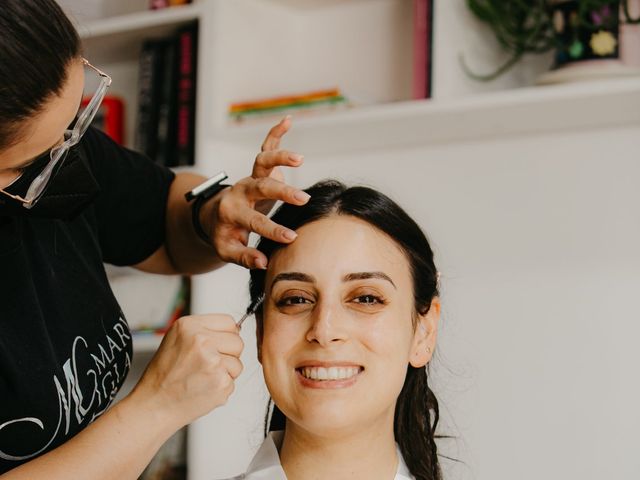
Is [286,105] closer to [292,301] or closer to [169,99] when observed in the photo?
[169,99]

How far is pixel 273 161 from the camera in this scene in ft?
4.60

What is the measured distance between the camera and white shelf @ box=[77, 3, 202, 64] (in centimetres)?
234

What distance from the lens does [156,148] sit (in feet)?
7.89

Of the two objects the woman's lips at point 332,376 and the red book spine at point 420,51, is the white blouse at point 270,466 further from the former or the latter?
the red book spine at point 420,51

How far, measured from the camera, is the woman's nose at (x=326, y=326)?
1.39 metres

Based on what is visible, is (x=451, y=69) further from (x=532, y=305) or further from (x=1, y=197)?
(x=1, y=197)

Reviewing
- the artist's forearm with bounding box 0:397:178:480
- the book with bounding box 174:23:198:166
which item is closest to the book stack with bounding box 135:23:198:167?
the book with bounding box 174:23:198:166

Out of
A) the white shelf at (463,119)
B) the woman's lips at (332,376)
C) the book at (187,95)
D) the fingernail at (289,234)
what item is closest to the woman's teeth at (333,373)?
the woman's lips at (332,376)

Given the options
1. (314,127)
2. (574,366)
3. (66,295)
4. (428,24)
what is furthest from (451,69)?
(66,295)

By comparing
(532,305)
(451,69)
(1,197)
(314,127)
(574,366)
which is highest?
(451,69)

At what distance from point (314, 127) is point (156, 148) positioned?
1.70ft

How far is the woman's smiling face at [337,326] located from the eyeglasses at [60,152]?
436mm

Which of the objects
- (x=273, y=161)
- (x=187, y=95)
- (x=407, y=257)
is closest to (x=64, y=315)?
(x=273, y=161)

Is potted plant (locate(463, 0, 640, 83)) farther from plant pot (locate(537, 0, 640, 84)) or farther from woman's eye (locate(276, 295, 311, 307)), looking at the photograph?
woman's eye (locate(276, 295, 311, 307))
